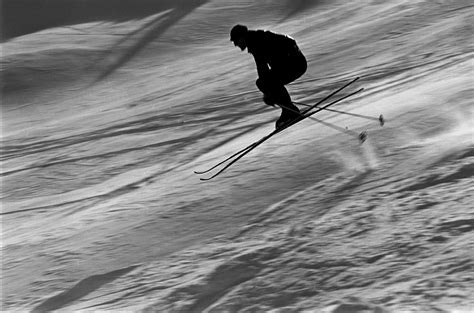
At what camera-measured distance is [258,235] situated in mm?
6414

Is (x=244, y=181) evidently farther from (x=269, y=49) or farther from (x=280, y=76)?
(x=269, y=49)

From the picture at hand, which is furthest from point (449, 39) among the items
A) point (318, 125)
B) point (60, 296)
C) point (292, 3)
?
point (60, 296)

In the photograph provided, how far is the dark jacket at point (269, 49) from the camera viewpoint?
23.7 feet

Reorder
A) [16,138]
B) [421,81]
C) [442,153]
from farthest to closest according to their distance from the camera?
[16,138] → [421,81] → [442,153]

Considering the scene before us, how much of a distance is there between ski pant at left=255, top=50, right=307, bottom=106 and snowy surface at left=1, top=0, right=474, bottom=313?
2.48 ft

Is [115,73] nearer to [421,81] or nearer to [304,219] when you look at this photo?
[421,81]

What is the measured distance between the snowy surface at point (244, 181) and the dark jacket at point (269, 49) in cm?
103

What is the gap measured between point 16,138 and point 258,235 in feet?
24.6

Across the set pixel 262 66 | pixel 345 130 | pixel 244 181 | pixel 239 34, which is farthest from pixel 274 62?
pixel 345 130

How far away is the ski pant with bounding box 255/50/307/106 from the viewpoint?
7.52 m

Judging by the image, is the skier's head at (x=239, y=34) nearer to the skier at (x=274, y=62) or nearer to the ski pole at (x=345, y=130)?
the skier at (x=274, y=62)

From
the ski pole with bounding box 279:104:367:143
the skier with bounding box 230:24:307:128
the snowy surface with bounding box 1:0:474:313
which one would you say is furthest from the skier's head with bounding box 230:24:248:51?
the snowy surface with bounding box 1:0:474:313

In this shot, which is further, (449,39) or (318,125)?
(449,39)

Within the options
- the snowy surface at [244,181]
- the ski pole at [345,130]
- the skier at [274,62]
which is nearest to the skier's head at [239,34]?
the skier at [274,62]
